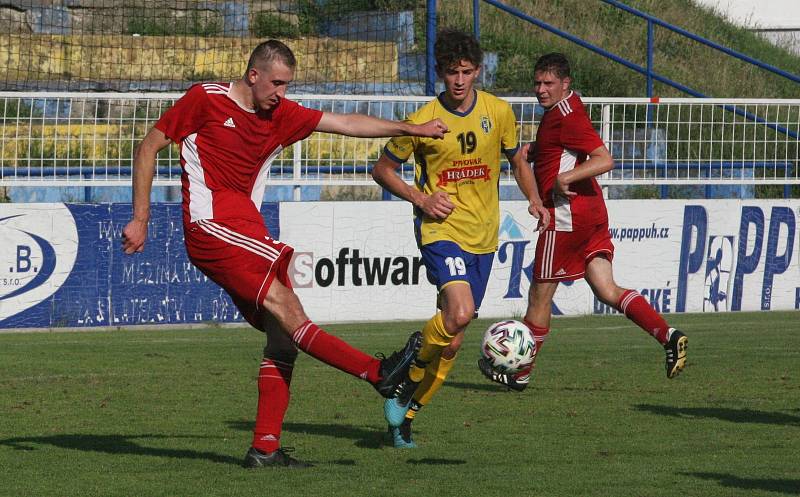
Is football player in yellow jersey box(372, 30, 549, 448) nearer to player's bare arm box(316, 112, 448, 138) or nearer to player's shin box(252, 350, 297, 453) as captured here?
player's bare arm box(316, 112, 448, 138)

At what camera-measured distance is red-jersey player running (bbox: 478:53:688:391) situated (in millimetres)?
9609

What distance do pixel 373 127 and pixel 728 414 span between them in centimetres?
319

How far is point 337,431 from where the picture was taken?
26.2 ft

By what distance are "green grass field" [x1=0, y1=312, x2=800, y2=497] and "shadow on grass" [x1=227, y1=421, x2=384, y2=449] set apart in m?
0.01

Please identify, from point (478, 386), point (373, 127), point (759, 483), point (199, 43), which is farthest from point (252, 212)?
point (199, 43)

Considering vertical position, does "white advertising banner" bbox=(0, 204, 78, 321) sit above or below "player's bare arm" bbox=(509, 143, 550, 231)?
below

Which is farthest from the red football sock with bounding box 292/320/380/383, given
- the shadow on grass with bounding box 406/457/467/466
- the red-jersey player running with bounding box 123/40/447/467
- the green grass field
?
the shadow on grass with bounding box 406/457/467/466

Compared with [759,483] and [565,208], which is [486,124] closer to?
[565,208]

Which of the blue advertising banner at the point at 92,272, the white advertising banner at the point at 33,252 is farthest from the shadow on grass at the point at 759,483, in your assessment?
the white advertising banner at the point at 33,252

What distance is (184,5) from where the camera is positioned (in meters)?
25.0

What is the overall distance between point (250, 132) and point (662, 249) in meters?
11.1

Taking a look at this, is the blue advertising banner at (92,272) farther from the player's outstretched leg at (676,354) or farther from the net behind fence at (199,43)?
the player's outstretched leg at (676,354)

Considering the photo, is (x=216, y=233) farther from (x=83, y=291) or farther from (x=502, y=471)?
(x=83, y=291)

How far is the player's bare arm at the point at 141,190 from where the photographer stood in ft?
21.0
